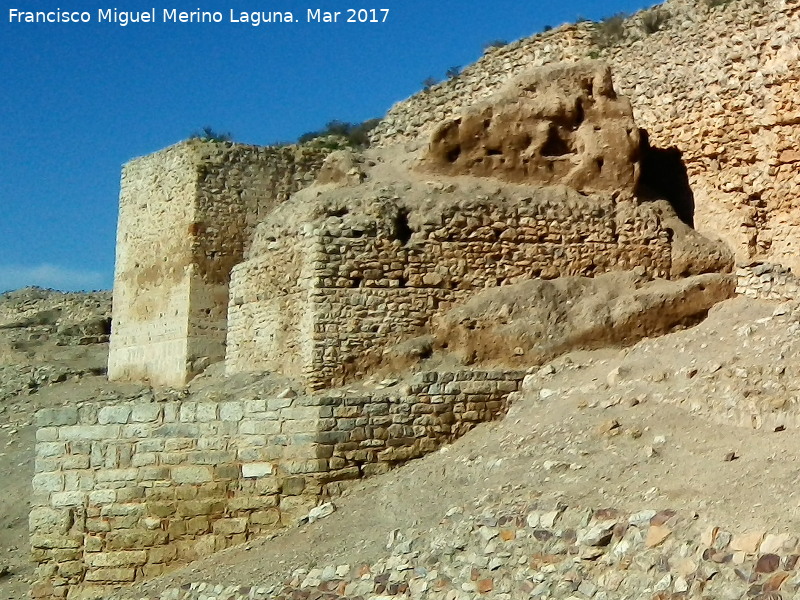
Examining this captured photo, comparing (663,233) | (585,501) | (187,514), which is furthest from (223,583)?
(663,233)

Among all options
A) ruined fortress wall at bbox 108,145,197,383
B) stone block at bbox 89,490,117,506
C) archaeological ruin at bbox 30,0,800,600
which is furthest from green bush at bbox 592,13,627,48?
stone block at bbox 89,490,117,506

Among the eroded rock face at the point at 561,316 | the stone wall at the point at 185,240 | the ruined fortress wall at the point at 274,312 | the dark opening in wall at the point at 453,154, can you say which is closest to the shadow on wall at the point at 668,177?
the eroded rock face at the point at 561,316

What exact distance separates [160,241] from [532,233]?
7462 mm

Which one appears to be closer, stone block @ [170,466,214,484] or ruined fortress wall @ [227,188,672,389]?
stone block @ [170,466,214,484]

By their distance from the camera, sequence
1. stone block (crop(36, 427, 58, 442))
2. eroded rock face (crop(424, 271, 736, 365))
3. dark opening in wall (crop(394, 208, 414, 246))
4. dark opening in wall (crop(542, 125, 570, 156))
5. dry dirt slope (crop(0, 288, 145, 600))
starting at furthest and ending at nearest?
dry dirt slope (crop(0, 288, 145, 600)) → dark opening in wall (crop(542, 125, 570, 156)) → dark opening in wall (crop(394, 208, 414, 246)) → eroded rock face (crop(424, 271, 736, 365)) → stone block (crop(36, 427, 58, 442))

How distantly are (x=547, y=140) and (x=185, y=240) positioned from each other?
6.48 metres

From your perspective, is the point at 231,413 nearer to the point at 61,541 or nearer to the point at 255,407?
the point at 255,407

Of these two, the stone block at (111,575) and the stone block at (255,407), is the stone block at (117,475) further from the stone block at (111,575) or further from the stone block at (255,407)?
the stone block at (255,407)

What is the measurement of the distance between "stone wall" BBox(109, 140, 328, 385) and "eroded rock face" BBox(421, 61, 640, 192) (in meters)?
5.03

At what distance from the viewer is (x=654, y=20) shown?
1317 centimetres

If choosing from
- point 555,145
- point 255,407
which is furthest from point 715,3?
point 255,407

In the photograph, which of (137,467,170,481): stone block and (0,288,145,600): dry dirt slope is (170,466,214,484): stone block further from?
(0,288,145,600): dry dirt slope

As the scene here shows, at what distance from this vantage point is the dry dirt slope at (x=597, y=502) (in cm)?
526

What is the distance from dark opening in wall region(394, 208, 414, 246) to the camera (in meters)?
10.9
